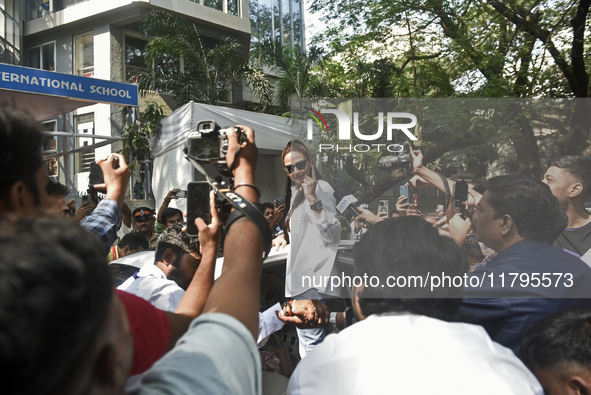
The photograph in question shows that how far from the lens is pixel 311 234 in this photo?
2523 mm

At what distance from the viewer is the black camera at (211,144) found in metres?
1.23

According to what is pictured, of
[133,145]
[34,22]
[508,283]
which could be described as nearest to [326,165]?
[508,283]

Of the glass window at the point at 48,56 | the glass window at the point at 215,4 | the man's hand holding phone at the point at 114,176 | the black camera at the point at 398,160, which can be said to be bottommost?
the man's hand holding phone at the point at 114,176

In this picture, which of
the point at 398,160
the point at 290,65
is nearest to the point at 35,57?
the point at 290,65

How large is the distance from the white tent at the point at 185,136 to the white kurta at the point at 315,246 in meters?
5.81

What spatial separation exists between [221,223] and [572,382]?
1.36 metres

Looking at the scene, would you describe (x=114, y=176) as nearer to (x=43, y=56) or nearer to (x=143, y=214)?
(x=143, y=214)

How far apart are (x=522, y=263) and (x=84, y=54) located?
1466cm

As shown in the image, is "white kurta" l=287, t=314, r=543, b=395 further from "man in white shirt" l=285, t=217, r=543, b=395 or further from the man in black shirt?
the man in black shirt

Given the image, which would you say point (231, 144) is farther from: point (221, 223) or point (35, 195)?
point (35, 195)

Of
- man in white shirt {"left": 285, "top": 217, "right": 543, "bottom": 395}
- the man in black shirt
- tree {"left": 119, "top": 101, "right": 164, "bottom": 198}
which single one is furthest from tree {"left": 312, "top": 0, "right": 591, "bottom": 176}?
tree {"left": 119, "top": 101, "right": 164, "bottom": 198}

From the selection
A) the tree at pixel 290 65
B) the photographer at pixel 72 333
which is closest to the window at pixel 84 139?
the tree at pixel 290 65

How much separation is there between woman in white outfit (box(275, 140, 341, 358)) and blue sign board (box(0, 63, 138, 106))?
385 centimetres

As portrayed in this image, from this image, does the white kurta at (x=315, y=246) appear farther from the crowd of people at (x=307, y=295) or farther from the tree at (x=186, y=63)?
the tree at (x=186, y=63)
